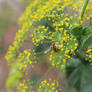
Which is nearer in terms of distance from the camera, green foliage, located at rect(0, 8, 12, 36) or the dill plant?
the dill plant

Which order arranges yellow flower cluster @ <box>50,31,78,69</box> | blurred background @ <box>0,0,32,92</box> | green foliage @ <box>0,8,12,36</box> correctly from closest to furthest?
yellow flower cluster @ <box>50,31,78,69</box>, blurred background @ <box>0,0,32,92</box>, green foliage @ <box>0,8,12,36</box>

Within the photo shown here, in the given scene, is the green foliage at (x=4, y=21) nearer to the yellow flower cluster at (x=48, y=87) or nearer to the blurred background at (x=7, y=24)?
the blurred background at (x=7, y=24)

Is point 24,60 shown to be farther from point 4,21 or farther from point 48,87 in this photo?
point 4,21

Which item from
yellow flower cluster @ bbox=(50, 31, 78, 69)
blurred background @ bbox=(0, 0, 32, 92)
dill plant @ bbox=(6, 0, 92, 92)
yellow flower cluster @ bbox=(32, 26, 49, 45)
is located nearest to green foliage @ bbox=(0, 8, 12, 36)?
blurred background @ bbox=(0, 0, 32, 92)

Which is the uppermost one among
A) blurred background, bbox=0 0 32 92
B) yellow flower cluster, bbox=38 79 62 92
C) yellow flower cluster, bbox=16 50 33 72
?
blurred background, bbox=0 0 32 92

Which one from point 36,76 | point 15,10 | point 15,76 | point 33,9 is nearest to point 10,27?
point 15,10

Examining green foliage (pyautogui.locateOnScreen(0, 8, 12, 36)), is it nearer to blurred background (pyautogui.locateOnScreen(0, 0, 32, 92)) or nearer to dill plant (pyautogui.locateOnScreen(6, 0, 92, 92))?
blurred background (pyautogui.locateOnScreen(0, 0, 32, 92))

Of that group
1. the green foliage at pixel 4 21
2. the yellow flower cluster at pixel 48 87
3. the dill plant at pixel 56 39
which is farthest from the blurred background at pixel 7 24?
the yellow flower cluster at pixel 48 87

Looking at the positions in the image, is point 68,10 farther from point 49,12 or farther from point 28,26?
point 28,26
